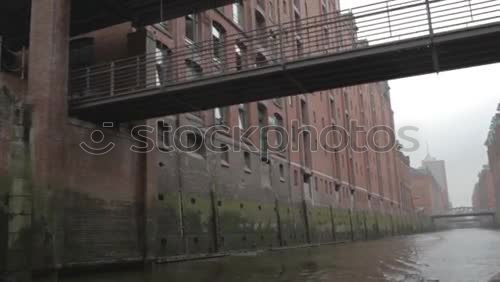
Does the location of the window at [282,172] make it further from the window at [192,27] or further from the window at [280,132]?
the window at [192,27]

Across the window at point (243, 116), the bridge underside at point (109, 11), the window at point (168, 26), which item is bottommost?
the window at point (243, 116)

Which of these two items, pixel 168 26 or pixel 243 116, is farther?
pixel 243 116

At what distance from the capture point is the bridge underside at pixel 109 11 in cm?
2078

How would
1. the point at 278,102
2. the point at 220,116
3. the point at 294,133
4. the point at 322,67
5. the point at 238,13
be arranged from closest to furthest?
the point at 322,67, the point at 220,116, the point at 238,13, the point at 278,102, the point at 294,133

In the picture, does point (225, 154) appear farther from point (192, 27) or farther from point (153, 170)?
point (153, 170)

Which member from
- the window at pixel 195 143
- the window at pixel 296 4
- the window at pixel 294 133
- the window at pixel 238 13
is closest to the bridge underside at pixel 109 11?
the window at pixel 195 143

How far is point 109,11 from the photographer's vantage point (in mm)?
21109

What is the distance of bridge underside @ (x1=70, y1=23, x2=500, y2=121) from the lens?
15453mm

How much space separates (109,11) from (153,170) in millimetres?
6292

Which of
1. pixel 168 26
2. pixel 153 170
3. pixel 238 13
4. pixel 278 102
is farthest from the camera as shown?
pixel 278 102

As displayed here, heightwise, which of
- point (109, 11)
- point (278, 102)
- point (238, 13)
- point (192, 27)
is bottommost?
point (109, 11)

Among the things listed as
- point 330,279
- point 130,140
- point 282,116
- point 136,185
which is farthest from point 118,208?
point 282,116

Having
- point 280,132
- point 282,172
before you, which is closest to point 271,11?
point 280,132

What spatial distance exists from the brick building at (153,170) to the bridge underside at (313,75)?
841 millimetres
